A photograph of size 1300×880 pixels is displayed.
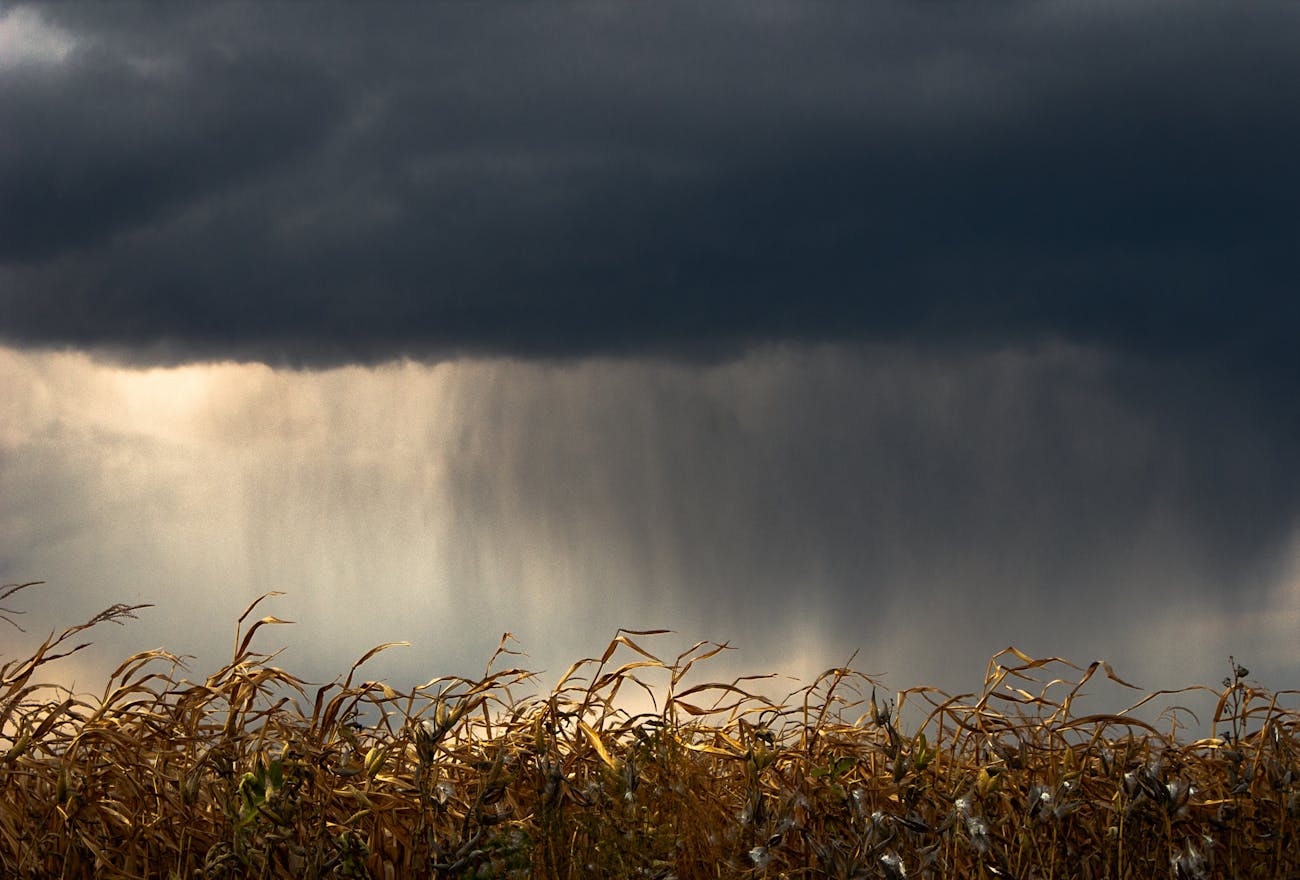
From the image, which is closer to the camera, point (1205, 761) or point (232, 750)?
point (232, 750)

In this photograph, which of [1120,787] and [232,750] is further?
[232,750]

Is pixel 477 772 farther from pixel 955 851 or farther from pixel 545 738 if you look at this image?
pixel 955 851

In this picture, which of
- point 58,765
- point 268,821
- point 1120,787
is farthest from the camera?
point 58,765

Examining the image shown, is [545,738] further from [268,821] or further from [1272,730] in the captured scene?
[1272,730]

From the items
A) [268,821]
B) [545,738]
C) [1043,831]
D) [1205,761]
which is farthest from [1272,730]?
[268,821]

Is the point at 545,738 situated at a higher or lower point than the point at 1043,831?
higher

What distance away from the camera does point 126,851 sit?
191 inches

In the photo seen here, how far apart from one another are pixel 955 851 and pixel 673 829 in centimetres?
106

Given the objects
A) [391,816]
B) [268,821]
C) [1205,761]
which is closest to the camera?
[268,821]

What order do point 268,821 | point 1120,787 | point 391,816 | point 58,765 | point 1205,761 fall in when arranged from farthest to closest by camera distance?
point 1205,761 < point 58,765 < point 391,816 < point 1120,787 < point 268,821

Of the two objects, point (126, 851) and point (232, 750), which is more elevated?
point (232, 750)

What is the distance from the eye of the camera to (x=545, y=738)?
5289 millimetres

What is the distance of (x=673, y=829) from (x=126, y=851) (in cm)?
203

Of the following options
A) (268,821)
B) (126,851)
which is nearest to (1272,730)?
(268,821)
